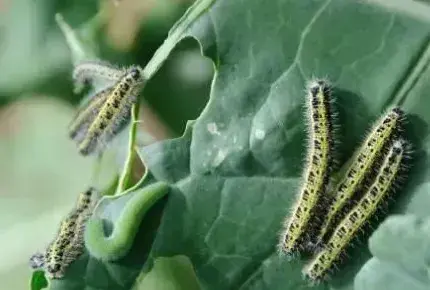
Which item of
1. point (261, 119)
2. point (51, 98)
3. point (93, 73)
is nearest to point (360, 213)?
point (261, 119)

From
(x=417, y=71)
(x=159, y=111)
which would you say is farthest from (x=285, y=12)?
(x=159, y=111)

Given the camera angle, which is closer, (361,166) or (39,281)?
(361,166)

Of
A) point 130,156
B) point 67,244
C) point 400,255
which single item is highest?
point 130,156

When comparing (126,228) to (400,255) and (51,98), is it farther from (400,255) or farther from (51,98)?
(51,98)

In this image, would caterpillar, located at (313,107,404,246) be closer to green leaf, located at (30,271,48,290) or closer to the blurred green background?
green leaf, located at (30,271,48,290)

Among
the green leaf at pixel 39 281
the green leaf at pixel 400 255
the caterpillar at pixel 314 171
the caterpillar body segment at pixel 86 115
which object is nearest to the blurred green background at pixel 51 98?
the caterpillar body segment at pixel 86 115

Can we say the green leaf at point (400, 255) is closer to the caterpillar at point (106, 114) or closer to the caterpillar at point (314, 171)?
the caterpillar at point (314, 171)

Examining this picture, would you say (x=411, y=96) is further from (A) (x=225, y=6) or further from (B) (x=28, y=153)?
(B) (x=28, y=153)
